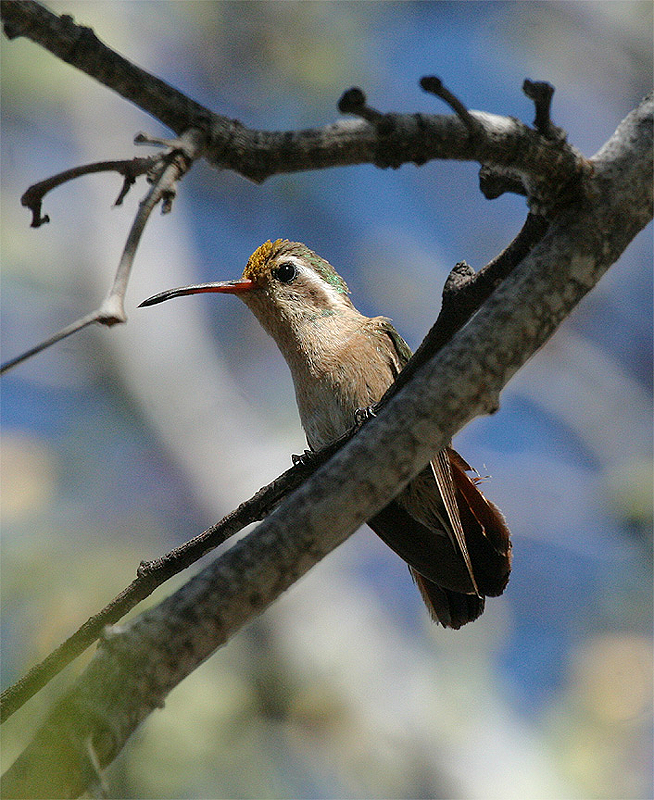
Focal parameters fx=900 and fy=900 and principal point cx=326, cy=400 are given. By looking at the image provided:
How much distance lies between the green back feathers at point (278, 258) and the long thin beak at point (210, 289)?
6 centimetres

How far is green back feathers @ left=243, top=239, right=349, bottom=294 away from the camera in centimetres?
509

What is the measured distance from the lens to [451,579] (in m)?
3.78

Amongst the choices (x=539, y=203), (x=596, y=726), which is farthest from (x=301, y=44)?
(x=539, y=203)

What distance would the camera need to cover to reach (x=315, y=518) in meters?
1.53

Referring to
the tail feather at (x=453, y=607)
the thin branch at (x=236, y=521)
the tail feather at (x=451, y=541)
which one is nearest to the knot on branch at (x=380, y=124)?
the thin branch at (x=236, y=521)

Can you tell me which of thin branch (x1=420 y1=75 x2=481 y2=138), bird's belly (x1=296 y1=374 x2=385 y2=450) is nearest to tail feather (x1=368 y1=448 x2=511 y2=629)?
bird's belly (x1=296 y1=374 x2=385 y2=450)

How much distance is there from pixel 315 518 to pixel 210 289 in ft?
10.8

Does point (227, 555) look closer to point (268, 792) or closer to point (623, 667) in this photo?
point (268, 792)

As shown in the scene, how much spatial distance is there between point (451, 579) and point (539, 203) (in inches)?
85.2

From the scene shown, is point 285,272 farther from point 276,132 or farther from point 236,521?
point 276,132

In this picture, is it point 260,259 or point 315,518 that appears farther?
point 260,259

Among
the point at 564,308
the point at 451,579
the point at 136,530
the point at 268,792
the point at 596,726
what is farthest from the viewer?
the point at 136,530

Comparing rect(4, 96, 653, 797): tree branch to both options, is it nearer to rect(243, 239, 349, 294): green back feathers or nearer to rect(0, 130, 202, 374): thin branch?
rect(0, 130, 202, 374): thin branch

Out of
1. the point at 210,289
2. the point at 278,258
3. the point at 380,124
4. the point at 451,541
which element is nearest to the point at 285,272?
the point at 278,258
